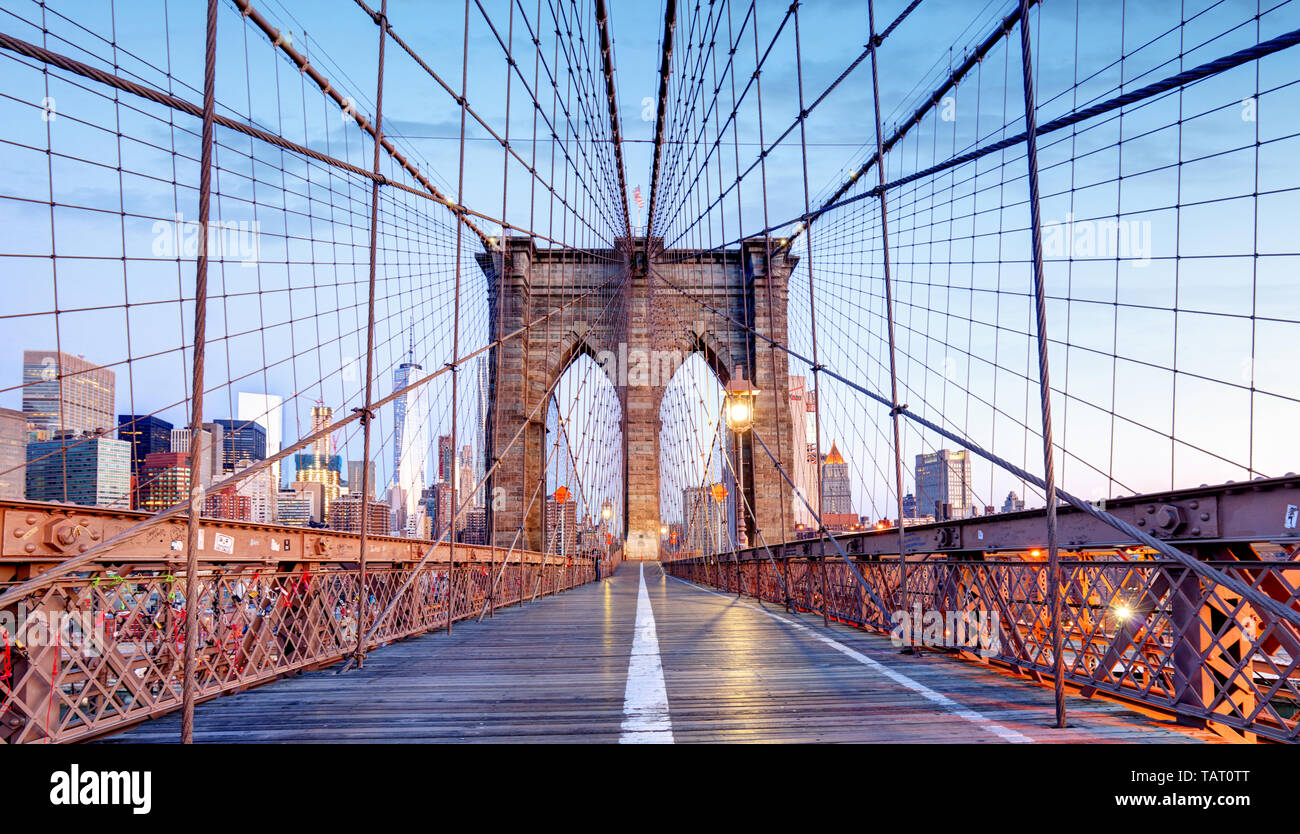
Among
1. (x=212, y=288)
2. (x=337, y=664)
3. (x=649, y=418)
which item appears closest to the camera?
(x=337, y=664)

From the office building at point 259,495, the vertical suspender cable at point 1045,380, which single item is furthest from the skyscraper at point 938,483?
the office building at point 259,495

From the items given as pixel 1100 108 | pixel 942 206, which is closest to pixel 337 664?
pixel 1100 108

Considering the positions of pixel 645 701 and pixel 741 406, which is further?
pixel 741 406

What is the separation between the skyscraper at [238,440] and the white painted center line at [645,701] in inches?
250

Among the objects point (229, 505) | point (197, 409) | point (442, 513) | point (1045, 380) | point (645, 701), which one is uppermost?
point (1045, 380)

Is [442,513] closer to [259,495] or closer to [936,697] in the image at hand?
[259,495]

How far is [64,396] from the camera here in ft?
22.7

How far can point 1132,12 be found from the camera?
81.2 ft

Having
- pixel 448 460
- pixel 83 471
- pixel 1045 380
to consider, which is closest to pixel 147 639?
pixel 83 471

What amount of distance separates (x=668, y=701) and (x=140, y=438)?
723 cm

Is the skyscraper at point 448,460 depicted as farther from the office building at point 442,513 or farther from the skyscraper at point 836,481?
the skyscraper at point 836,481

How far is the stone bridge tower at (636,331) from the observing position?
95.0 ft
